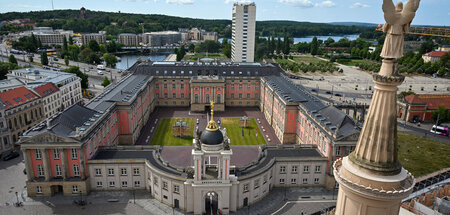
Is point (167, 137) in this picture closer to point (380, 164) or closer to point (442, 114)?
point (380, 164)

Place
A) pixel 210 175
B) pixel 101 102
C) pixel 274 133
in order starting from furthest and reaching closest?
pixel 274 133, pixel 101 102, pixel 210 175

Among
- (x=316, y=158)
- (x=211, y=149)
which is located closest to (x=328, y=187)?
(x=316, y=158)

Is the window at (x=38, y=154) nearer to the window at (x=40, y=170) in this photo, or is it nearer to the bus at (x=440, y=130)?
the window at (x=40, y=170)

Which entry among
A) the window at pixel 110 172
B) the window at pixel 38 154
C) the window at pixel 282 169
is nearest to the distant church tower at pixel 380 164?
the window at pixel 282 169

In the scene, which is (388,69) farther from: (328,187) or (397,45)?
(328,187)

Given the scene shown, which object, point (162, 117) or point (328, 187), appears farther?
point (162, 117)

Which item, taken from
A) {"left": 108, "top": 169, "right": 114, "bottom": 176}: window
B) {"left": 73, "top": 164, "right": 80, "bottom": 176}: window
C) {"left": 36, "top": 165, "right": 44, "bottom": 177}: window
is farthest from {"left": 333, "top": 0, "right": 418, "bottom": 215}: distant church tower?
{"left": 36, "top": 165, "right": 44, "bottom": 177}: window
